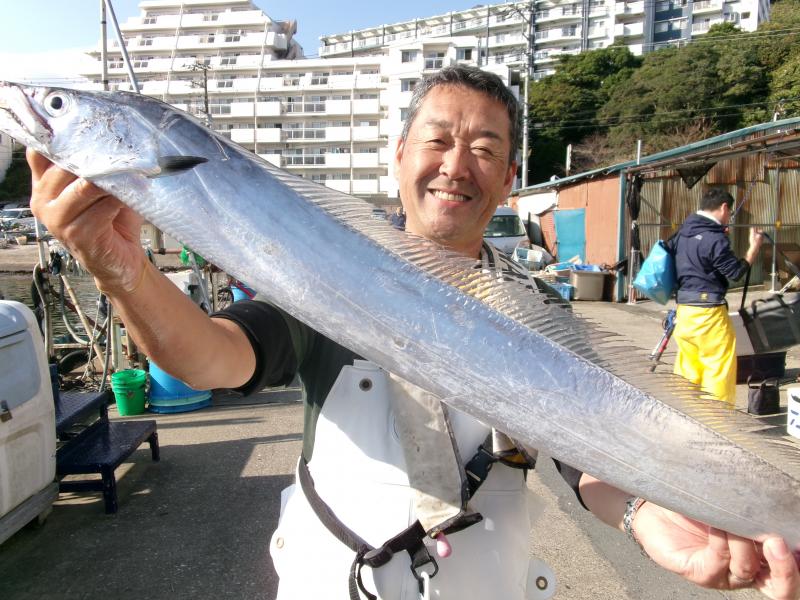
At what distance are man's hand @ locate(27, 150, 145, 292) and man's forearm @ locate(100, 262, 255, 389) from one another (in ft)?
0.18

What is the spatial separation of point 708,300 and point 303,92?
6696 centimetres

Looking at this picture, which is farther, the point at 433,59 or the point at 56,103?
the point at 433,59

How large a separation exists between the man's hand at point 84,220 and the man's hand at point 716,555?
1.56 metres

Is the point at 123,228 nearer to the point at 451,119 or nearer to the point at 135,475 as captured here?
the point at 451,119

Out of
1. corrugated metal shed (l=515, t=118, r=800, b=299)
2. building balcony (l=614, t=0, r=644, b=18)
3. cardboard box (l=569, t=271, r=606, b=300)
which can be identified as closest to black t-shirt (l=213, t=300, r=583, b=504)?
cardboard box (l=569, t=271, r=606, b=300)

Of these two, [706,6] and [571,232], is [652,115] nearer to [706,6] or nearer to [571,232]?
[571,232]

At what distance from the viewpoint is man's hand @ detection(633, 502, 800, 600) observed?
123 centimetres

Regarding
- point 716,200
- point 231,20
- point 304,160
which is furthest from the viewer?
point 231,20

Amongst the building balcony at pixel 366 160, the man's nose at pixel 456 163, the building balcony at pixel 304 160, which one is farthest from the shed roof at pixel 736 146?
the building balcony at pixel 304 160

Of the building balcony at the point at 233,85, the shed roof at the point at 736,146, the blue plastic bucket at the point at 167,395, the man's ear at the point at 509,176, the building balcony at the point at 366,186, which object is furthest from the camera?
the building balcony at the point at 233,85

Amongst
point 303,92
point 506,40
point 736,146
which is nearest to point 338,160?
point 303,92

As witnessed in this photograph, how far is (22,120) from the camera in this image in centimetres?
123

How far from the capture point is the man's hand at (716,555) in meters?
1.23

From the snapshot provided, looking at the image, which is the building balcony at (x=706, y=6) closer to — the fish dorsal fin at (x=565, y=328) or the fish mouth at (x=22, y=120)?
the fish dorsal fin at (x=565, y=328)
